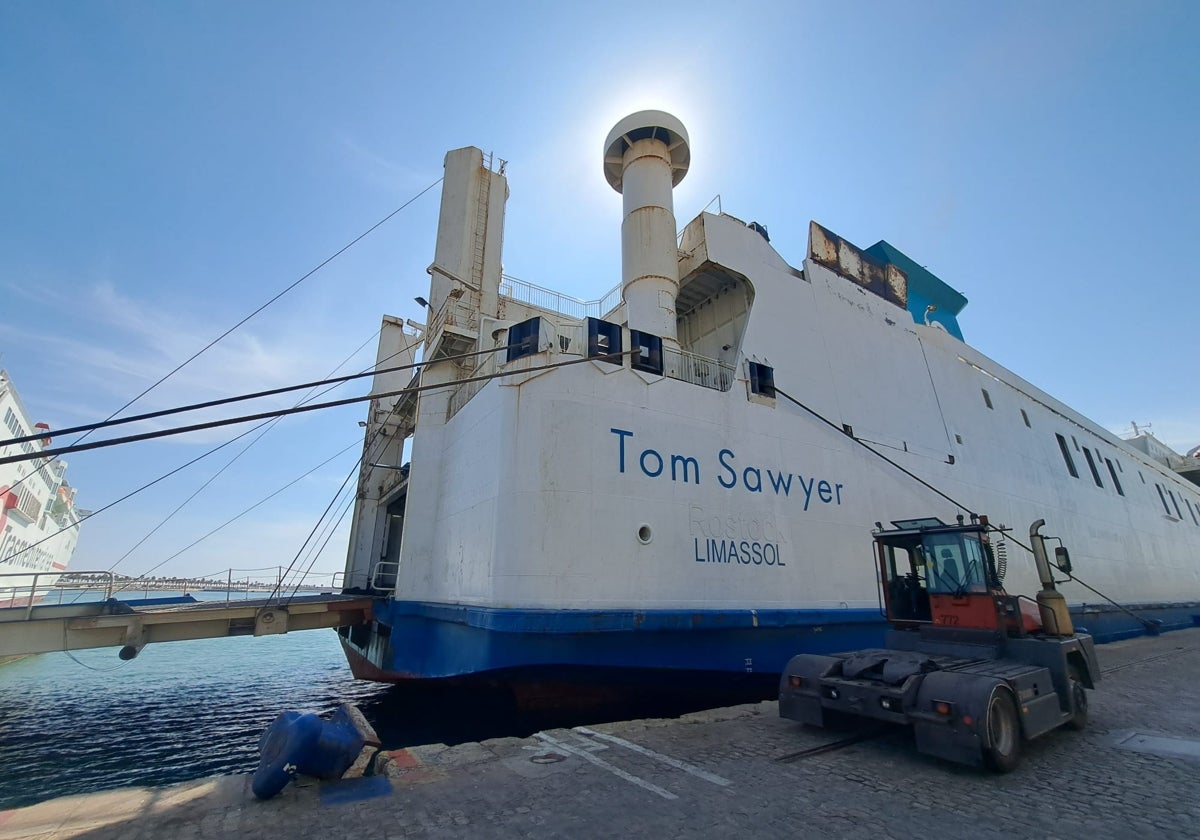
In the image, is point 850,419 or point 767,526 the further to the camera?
point 850,419

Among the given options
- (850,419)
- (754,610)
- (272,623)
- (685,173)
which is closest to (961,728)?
(754,610)

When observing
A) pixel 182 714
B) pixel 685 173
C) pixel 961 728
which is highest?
pixel 685 173

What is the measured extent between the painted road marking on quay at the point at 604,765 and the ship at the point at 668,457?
1863 millimetres

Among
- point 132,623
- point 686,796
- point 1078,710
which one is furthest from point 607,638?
point 132,623

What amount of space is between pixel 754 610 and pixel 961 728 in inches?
177

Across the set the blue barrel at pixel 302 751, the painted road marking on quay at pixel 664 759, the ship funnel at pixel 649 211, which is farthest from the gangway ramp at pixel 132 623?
the ship funnel at pixel 649 211

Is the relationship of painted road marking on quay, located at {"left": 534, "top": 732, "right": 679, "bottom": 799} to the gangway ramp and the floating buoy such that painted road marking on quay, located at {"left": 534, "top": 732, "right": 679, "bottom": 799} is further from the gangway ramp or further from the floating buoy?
the gangway ramp

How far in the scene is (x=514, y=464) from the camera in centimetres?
808

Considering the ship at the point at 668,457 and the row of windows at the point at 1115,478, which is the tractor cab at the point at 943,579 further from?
the row of windows at the point at 1115,478

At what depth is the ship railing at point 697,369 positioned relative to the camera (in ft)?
34.0

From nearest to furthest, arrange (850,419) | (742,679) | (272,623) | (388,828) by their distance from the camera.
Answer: (388,828), (742,679), (272,623), (850,419)

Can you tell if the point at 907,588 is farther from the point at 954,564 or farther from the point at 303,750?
the point at 303,750

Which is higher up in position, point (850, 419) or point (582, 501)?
point (850, 419)

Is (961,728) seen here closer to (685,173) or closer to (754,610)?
(754,610)
